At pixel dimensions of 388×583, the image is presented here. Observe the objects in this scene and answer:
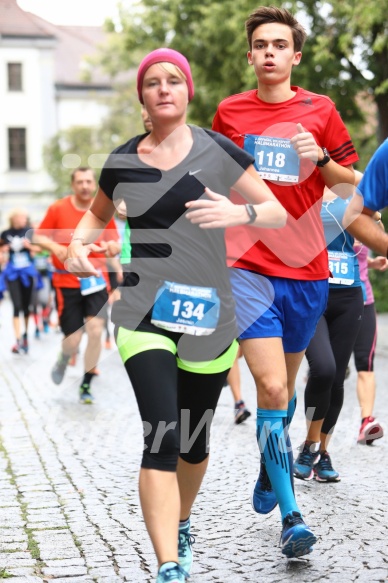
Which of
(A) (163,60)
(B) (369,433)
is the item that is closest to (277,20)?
(A) (163,60)

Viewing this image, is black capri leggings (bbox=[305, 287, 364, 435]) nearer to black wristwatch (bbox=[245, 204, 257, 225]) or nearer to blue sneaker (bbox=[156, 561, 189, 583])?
black wristwatch (bbox=[245, 204, 257, 225])

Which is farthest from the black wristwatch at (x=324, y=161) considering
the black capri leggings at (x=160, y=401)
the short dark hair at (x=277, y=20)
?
the black capri leggings at (x=160, y=401)

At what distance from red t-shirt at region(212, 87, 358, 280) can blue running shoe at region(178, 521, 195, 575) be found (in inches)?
46.3

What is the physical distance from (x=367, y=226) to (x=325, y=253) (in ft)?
3.21

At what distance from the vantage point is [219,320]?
4094 mm

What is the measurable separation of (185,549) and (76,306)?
21.1ft

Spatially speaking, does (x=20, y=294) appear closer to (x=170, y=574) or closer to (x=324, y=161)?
(x=324, y=161)

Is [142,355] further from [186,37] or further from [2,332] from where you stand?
[186,37]

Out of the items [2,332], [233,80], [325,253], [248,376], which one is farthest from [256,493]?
[233,80]

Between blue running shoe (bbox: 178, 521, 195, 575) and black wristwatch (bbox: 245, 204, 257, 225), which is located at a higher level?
black wristwatch (bbox: 245, 204, 257, 225)

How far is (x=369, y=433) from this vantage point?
754 cm

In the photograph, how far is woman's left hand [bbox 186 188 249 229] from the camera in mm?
3820

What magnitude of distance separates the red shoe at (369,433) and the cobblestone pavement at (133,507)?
6 cm

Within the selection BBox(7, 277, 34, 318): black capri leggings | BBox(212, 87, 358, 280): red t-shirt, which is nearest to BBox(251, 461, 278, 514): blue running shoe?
BBox(212, 87, 358, 280): red t-shirt
